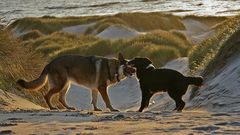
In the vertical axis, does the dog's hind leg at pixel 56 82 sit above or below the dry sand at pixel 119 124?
below

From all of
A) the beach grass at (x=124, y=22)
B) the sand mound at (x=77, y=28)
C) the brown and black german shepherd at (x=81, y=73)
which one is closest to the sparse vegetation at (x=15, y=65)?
the brown and black german shepherd at (x=81, y=73)

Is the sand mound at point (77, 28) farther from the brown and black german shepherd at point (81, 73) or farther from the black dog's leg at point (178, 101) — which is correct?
the black dog's leg at point (178, 101)

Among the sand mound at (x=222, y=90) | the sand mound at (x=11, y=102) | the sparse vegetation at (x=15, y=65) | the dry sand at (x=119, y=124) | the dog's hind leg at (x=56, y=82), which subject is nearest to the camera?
the dry sand at (x=119, y=124)

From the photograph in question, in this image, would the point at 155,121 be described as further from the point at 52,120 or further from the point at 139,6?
the point at 139,6

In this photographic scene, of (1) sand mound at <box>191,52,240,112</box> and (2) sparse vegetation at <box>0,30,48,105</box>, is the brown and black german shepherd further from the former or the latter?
(2) sparse vegetation at <box>0,30,48,105</box>

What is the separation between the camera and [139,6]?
2527 inches

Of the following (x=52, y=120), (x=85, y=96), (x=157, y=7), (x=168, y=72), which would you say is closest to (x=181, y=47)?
(x=85, y=96)

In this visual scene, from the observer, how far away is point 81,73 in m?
10.9

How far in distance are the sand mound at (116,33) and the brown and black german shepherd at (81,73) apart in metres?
25.0

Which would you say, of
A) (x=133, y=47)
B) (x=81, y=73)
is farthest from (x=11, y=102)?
(x=133, y=47)

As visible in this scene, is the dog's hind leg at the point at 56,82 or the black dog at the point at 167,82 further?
the dog's hind leg at the point at 56,82

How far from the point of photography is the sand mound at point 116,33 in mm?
36328

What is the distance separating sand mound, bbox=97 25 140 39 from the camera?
36.3 metres

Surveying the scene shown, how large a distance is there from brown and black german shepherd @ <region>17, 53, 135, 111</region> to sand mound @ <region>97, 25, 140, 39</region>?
24991 mm
